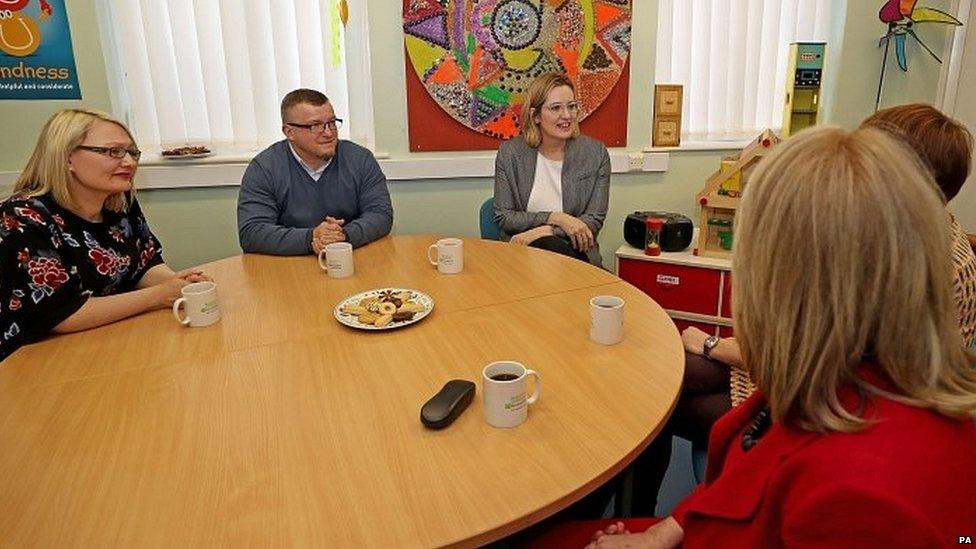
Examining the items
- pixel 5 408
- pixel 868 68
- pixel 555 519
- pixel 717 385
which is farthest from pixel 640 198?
pixel 5 408

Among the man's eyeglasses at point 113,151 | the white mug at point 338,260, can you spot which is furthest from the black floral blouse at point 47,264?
the white mug at point 338,260

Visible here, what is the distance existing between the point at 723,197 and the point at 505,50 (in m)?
1.22

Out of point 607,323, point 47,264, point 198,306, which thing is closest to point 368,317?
point 198,306

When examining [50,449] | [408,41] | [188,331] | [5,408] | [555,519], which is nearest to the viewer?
[50,449]

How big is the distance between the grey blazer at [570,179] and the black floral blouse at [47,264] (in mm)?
1421

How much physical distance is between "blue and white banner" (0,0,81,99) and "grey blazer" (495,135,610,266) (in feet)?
6.01

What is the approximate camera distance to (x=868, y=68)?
3.23 m

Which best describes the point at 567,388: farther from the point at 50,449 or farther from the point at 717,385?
the point at 50,449

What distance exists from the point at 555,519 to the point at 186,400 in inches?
29.0

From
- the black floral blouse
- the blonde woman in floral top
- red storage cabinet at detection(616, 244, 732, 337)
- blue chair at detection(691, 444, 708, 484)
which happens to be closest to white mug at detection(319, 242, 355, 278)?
the blonde woman in floral top

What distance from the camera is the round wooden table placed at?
0.78 m

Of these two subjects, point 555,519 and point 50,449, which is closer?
point 50,449

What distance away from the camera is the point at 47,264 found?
140cm

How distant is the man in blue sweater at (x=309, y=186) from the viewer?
6.82ft
